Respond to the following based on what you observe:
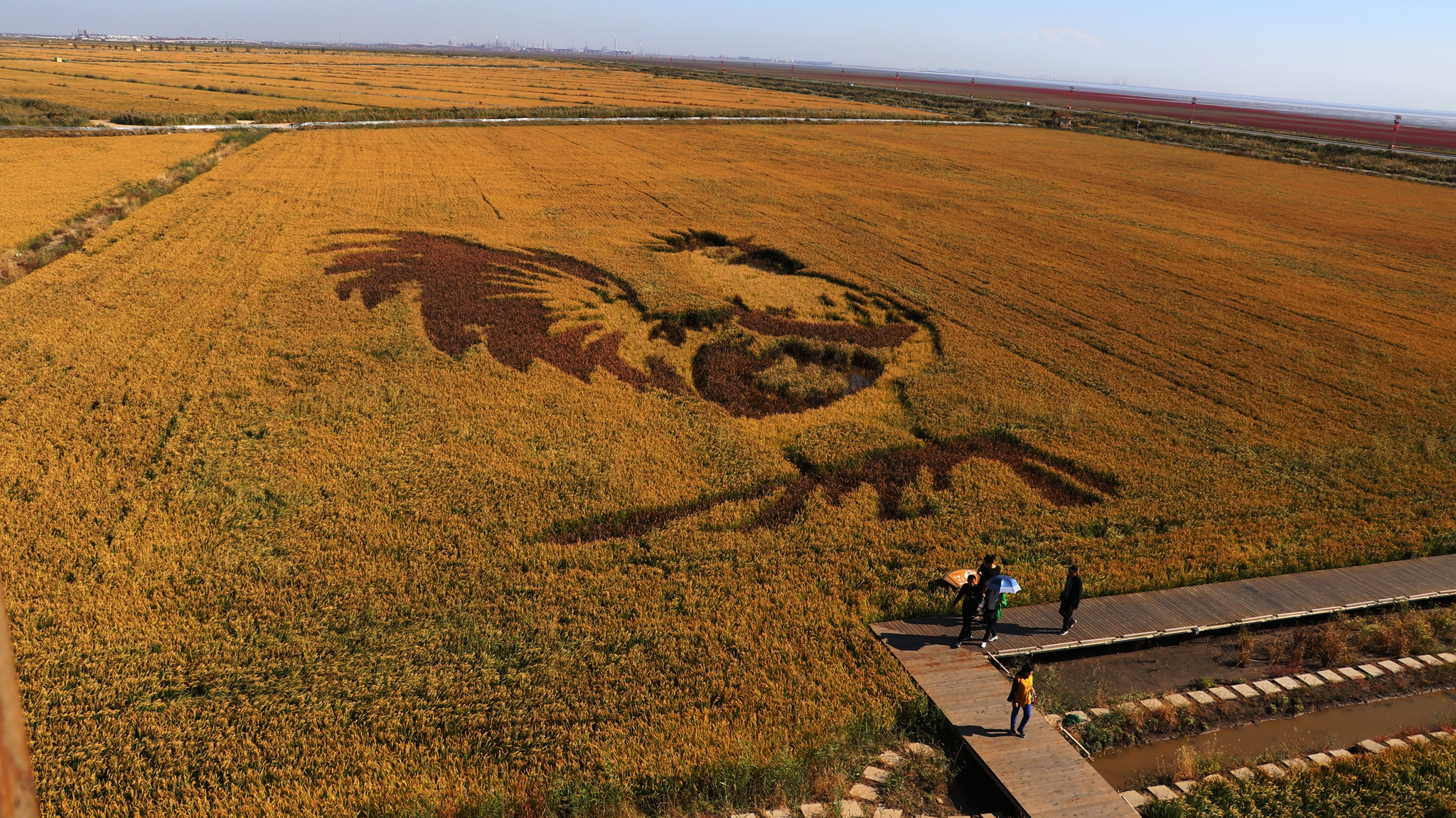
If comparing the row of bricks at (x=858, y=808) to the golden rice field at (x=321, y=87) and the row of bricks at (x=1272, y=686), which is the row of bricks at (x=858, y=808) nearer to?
the row of bricks at (x=1272, y=686)

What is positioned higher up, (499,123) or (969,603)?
(499,123)

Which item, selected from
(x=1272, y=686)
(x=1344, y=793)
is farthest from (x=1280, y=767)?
(x=1272, y=686)

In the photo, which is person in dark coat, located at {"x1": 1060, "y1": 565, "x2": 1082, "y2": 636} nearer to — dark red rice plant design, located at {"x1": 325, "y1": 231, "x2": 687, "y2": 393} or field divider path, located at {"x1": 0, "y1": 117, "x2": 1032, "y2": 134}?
dark red rice plant design, located at {"x1": 325, "y1": 231, "x2": 687, "y2": 393}

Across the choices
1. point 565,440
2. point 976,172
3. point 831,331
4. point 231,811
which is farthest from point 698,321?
point 976,172

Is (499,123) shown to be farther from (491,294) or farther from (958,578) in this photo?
(958,578)

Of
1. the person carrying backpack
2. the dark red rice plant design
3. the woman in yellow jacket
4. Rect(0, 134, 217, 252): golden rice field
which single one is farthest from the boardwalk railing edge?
Rect(0, 134, 217, 252): golden rice field

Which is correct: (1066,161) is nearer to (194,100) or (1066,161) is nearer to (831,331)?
(831,331)

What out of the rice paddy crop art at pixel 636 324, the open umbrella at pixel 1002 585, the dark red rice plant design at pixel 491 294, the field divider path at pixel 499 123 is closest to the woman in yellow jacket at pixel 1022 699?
the open umbrella at pixel 1002 585
